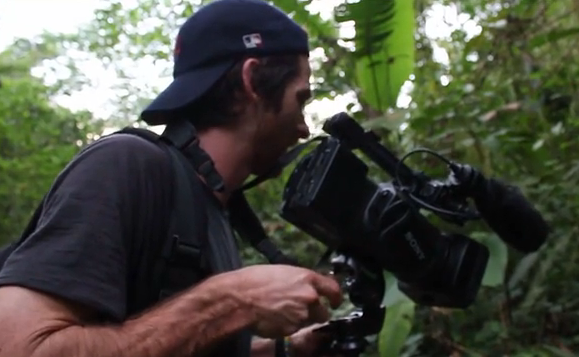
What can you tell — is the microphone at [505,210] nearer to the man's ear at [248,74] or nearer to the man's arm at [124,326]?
the man's ear at [248,74]

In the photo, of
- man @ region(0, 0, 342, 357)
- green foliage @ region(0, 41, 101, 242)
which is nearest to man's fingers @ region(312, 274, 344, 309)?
man @ region(0, 0, 342, 357)

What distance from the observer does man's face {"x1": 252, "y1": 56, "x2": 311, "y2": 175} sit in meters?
1.58

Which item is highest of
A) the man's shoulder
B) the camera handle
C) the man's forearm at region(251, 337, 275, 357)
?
the man's shoulder

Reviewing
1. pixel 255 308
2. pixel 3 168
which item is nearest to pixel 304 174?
pixel 255 308

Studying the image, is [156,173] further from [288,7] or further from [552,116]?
[552,116]

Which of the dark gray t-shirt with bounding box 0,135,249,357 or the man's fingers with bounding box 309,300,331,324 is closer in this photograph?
the dark gray t-shirt with bounding box 0,135,249,357

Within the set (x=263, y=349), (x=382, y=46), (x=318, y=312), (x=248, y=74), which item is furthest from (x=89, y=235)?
(x=382, y=46)

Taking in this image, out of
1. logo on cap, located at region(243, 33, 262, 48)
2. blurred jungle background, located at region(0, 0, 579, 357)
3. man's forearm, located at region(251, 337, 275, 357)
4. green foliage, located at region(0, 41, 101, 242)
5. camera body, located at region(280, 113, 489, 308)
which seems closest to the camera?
Answer: camera body, located at region(280, 113, 489, 308)

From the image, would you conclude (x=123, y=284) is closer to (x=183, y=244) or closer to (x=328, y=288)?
(x=183, y=244)

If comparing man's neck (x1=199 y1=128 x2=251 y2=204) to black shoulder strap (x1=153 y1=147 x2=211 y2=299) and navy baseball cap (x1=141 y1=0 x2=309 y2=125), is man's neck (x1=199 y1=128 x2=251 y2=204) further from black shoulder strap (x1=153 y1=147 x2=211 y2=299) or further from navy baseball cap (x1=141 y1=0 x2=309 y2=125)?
black shoulder strap (x1=153 y1=147 x2=211 y2=299)

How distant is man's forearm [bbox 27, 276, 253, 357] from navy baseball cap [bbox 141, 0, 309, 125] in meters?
0.45

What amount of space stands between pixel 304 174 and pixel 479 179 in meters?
0.37

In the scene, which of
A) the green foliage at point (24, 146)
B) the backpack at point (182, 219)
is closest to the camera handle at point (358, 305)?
the backpack at point (182, 219)

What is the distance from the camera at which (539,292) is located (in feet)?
8.57
